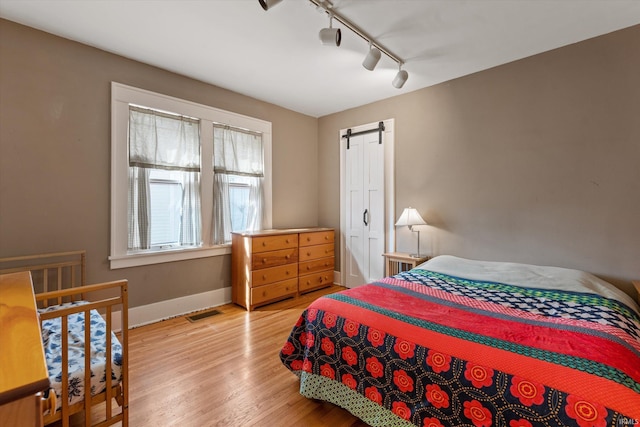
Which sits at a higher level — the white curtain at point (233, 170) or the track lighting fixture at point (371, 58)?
the track lighting fixture at point (371, 58)

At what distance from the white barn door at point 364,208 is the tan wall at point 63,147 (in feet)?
7.39

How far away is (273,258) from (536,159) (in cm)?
300

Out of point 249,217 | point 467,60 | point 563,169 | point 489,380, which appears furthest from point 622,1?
point 249,217

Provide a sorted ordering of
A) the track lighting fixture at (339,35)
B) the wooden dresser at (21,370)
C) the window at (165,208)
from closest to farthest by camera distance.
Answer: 1. the wooden dresser at (21,370)
2. the track lighting fixture at (339,35)
3. the window at (165,208)

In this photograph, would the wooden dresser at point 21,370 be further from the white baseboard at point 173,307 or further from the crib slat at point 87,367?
the white baseboard at point 173,307

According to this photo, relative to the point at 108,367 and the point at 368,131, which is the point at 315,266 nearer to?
the point at 368,131

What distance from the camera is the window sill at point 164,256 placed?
9.14ft

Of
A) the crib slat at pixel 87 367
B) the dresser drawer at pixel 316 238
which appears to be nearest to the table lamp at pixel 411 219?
the dresser drawer at pixel 316 238

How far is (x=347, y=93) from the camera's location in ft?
12.1

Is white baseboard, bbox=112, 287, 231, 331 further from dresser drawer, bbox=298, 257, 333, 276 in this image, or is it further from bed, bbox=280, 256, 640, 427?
bed, bbox=280, 256, 640, 427

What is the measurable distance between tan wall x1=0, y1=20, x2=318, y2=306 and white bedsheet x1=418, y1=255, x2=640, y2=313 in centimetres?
289

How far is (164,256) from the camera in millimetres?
3084

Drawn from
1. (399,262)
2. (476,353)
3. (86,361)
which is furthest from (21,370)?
(399,262)

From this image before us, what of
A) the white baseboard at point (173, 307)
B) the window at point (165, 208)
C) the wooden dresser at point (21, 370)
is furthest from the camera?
the window at point (165, 208)
